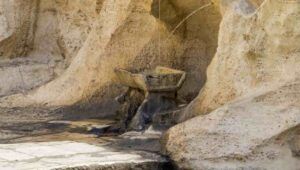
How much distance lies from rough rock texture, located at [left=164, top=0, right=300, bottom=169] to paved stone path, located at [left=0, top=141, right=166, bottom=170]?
0.30 m

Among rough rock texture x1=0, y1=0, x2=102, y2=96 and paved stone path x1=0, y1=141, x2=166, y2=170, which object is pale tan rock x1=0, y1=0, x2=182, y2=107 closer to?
rough rock texture x1=0, y1=0, x2=102, y2=96

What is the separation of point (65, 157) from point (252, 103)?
1.42 meters

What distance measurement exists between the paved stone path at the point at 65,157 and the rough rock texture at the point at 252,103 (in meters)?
0.30

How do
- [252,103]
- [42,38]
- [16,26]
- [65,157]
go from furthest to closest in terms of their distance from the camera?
1. [42,38]
2. [16,26]
3. [65,157]
4. [252,103]

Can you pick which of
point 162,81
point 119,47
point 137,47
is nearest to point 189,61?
point 137,47

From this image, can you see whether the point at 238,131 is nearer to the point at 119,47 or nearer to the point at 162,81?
the point at 162,81

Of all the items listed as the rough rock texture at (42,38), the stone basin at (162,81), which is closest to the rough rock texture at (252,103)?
the stone basin at (162,81)

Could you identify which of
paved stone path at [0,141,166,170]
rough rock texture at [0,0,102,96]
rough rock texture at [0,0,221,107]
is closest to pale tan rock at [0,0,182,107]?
rough rock texture at [0,0,221,107]

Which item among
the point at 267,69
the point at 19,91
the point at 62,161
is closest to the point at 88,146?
the point at 62,161

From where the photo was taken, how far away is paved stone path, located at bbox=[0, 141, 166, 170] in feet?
18.1

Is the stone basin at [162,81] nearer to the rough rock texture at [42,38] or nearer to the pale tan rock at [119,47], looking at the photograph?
the pale tan rock at [119,47]

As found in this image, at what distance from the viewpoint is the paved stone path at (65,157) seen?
5504 millimetres

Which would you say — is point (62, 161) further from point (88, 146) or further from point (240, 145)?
point (240, 145)

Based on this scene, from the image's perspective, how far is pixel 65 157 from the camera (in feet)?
19.1
